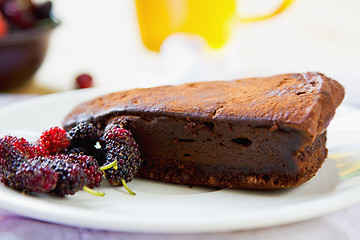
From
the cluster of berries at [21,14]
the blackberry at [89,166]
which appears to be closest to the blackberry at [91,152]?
the blackberry at [89,166]

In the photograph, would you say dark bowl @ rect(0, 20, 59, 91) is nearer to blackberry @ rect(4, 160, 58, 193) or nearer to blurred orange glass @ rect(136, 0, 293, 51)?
blurred orange glass @ rect(136, 0, 293, 51)

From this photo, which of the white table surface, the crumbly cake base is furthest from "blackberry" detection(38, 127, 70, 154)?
the white table surface

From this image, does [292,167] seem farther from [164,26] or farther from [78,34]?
[78,34]

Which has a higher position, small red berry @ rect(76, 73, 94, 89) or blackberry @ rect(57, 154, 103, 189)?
blackberry @ rect(57, 154, 103, 189)

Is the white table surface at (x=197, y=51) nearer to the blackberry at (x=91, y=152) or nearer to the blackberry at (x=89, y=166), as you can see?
the blackberry at (x=91, y=152)

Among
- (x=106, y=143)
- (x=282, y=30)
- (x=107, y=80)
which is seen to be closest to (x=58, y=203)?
(x=106, y=143)

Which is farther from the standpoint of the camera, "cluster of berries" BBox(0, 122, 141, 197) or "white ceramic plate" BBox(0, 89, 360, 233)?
"cluster of berries" BBox(0, 122, 141, 197)

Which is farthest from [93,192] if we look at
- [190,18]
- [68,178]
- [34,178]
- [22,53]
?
[190,18]
